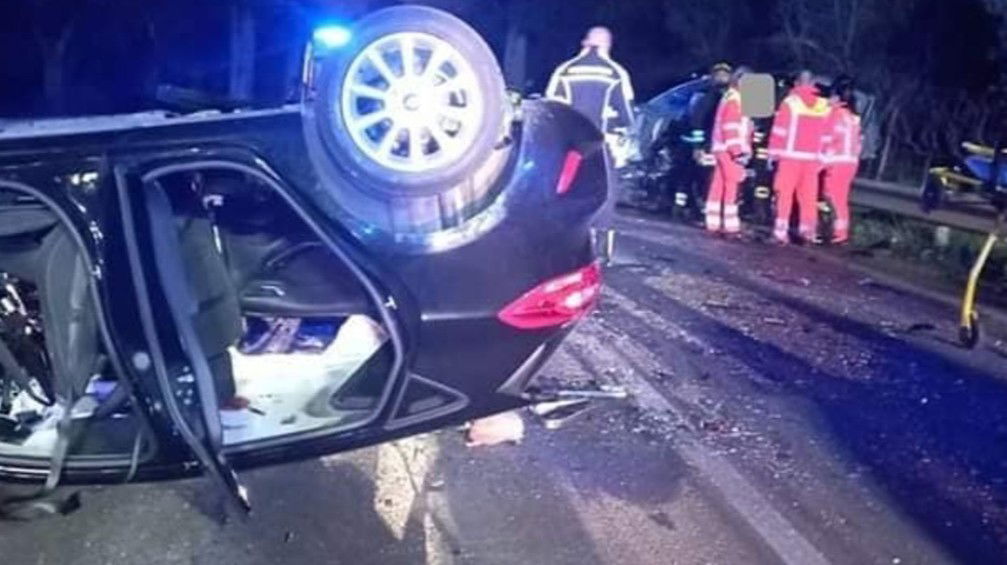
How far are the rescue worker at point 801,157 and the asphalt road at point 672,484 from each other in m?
5.12

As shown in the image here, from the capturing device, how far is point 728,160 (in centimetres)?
1397

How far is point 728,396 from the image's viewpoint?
22.6 ft

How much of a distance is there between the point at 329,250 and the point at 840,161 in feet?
32.3

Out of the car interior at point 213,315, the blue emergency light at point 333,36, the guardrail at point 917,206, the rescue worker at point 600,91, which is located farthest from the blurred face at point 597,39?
the car interior at point 213,315

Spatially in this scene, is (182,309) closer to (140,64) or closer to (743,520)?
(743,520)

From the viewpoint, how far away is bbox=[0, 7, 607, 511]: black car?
4.21m

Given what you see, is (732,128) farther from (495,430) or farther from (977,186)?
(495,430)

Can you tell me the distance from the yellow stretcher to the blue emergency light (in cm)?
386

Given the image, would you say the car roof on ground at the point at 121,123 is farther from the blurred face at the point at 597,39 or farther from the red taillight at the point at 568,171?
the blurred face at the point at 597,39

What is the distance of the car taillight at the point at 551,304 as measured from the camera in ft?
14.4

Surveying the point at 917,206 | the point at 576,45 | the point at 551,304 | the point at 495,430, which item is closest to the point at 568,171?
the point at 551,304

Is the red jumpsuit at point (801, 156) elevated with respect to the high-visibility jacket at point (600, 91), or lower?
lower

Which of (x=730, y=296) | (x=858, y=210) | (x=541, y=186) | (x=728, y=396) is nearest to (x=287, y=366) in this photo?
(x=541, y=186)

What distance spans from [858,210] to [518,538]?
36.4ft
